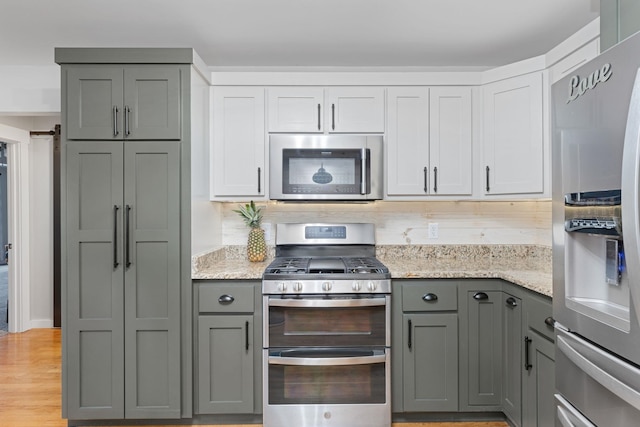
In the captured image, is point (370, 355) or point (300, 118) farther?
point (300, 118)

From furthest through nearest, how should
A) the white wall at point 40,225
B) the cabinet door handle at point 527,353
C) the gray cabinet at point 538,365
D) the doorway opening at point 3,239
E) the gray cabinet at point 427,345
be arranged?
the doorway opening at point 3,239
the white wall at point 40,225
the gray cabinet at point 427,345
the cabinet door handle at point 527,353
the gray cabinet at point 538,365

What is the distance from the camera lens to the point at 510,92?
2.60 meters

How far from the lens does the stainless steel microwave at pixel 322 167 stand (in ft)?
8.93

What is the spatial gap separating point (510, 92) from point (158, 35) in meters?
2.26

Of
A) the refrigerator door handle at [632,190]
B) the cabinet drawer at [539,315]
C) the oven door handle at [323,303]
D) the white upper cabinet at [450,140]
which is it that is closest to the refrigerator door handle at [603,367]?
the refrigerator door handle at [632,190]

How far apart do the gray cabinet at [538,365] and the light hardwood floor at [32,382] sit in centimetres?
49

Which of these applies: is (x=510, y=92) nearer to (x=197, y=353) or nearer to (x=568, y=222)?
(x=568, y=222)

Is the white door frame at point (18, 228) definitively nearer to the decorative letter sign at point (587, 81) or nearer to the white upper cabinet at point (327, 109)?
the white upper cabinet at point (327, 109)

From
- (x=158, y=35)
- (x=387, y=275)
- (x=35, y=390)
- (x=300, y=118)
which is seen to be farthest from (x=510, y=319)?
(x=35, y=390)

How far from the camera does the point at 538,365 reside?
6.56 ft

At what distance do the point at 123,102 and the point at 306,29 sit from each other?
3.78ft

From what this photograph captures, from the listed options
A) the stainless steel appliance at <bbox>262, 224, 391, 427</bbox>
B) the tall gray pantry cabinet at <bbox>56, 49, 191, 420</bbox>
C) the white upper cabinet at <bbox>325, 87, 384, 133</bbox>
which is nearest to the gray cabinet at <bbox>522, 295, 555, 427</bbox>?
the stainless steel appliance at <bbox>262, 224, 391, 427</bbox>

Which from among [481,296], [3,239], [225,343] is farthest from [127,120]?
[3,239]

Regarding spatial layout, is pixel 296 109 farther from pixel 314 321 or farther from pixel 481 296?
pixel 481 296
